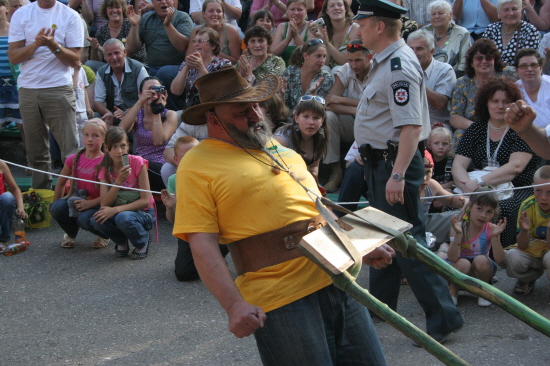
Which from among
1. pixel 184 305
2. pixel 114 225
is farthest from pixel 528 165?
pixel 114 225

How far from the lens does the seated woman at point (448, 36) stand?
7832 mm

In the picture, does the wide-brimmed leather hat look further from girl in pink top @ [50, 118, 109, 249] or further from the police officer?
girl in pink top @ [50, 118, 109, 249]

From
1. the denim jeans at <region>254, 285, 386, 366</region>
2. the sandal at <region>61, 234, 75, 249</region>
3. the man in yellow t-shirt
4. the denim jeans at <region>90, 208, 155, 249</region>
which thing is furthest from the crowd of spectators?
the denim jeans at <region>254, 285, 386, 366</region>

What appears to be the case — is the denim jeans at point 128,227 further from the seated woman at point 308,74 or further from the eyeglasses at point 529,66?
the eyeglasses at point 529,66

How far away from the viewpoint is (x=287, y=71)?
25.5ft

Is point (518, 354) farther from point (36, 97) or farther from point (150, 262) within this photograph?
point (36, 97)

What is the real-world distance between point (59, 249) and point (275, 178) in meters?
4.24

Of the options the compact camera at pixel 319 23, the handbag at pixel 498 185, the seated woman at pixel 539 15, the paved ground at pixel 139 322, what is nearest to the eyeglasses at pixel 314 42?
the compact camera at pixel 319 23

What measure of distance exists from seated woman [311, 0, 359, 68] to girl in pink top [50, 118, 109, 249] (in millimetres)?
2970

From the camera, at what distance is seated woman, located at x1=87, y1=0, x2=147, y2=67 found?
9.14 meters

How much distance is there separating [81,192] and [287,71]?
2.84 m

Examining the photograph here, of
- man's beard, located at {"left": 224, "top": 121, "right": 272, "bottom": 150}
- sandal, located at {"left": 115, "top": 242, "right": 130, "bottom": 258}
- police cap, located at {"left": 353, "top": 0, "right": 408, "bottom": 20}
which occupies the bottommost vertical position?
sandal, located at {"left": 115, "top": 242, "right": 130, "bottom": 258}

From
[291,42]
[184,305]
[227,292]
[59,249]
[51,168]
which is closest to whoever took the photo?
[227,292]

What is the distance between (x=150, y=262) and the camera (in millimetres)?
6055
